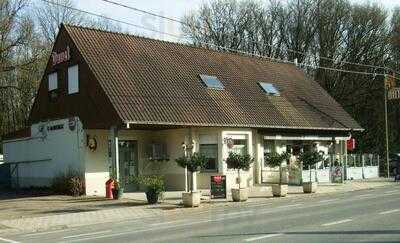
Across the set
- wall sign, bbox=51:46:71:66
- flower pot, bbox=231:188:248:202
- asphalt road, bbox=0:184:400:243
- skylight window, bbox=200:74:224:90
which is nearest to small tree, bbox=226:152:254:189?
flower pot, bbox=231:188:248:202

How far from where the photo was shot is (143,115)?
88.7 ft

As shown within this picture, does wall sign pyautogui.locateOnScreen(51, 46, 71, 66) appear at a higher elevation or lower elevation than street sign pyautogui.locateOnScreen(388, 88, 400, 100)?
higher

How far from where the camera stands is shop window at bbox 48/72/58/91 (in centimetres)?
3158

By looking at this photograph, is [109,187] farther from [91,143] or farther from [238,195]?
[238,195]

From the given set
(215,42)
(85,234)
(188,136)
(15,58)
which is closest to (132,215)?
(85,234)

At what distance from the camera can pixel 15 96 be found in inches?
2005

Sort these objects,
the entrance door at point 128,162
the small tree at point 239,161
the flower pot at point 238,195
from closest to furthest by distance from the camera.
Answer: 1. the flower pot at point 238,195
2. the small tree at point 239,161
3. the entrance door at point 128,162

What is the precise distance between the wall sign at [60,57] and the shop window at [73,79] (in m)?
0.58

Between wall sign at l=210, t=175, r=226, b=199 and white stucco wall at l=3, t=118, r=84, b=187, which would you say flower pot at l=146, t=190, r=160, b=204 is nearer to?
wall sign at l=210, t=175, r=226, b=199

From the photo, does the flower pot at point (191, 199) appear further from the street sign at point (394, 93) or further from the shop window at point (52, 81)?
the street sign at point (394, 93)

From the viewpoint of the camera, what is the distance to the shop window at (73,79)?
29312 mm

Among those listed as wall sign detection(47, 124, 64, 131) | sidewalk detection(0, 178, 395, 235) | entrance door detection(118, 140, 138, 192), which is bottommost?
sidewalk detection(0, 178, 395, 235)

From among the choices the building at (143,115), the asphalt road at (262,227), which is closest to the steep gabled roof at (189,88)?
the building at (143,115)

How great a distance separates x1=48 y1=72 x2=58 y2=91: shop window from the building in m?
0.05
